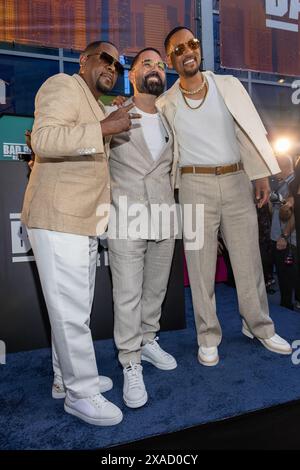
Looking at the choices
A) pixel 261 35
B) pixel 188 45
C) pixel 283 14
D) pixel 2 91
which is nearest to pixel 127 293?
pixel 188 45

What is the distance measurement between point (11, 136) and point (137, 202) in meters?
3.05

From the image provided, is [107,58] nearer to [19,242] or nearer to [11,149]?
[19,242]

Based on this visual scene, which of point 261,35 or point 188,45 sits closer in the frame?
point 188,45

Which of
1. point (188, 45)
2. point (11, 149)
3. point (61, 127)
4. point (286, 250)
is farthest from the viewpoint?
point (11, 149)

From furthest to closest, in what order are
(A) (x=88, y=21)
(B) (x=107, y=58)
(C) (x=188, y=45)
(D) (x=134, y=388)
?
1. (A) (x=88, y=21)
2. (C) (x=188, y=45)
3. (D) (x=134, y=388)
4. (B) (x=107, y=58)

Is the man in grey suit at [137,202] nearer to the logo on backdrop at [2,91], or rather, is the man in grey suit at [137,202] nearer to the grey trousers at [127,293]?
the grey trousers at [127,293]

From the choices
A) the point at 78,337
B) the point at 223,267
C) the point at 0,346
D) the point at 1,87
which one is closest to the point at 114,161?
the point at 78,337

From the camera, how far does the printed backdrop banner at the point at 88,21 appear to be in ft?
13.2

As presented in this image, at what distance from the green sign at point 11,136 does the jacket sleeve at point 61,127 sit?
3.00 meters

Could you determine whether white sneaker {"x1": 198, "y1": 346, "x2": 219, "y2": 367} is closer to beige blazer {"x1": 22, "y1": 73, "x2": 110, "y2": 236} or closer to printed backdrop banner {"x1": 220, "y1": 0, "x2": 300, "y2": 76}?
beige blazer {"x1": 22, "y1": 73, "x2": 110, "y2": 236}

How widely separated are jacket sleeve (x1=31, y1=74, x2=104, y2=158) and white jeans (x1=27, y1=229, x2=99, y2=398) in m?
0.37

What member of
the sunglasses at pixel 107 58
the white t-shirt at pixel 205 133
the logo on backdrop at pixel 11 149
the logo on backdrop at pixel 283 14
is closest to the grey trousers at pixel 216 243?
the white t-shirt at pixel 205 133

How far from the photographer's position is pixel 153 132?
6.75ft

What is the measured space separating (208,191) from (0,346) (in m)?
1.79
